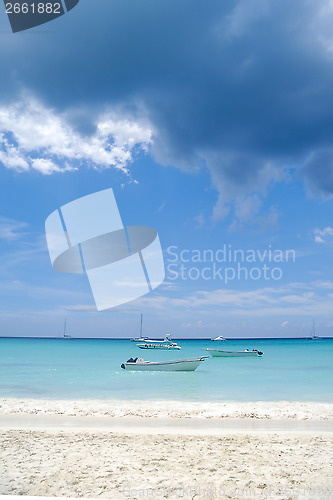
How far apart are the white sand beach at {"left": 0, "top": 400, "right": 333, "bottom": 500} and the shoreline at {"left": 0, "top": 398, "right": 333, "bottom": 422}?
8cm

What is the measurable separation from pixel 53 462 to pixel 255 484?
398 centimetres

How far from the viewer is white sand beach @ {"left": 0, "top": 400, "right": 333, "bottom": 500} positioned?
19.5ft

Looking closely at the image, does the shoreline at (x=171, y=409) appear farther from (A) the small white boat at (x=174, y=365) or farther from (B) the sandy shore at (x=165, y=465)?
(A) the small white boat at (x=174, y=365)

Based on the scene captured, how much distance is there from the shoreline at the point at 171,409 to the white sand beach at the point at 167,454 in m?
0.08

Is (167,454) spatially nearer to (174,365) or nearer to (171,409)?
(171,409)

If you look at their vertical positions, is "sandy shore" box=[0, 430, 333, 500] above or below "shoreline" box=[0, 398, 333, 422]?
above

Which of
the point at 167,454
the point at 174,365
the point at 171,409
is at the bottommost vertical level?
the point at 171,409

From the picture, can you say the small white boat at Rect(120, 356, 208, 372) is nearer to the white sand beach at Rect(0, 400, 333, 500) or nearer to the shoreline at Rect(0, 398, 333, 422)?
the shoreline at Rect(0, 398, 333, 422)

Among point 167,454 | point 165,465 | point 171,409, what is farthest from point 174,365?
point 165,465

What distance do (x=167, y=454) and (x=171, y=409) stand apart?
21.2 feet

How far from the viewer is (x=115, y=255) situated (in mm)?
12820

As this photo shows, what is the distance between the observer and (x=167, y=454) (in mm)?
7754

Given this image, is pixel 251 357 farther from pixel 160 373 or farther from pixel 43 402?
pixel 43 402

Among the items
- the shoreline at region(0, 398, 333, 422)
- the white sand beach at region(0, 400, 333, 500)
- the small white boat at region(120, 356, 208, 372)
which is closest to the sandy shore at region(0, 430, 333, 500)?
the white sand beach at region(0, 400, 333, 500)
